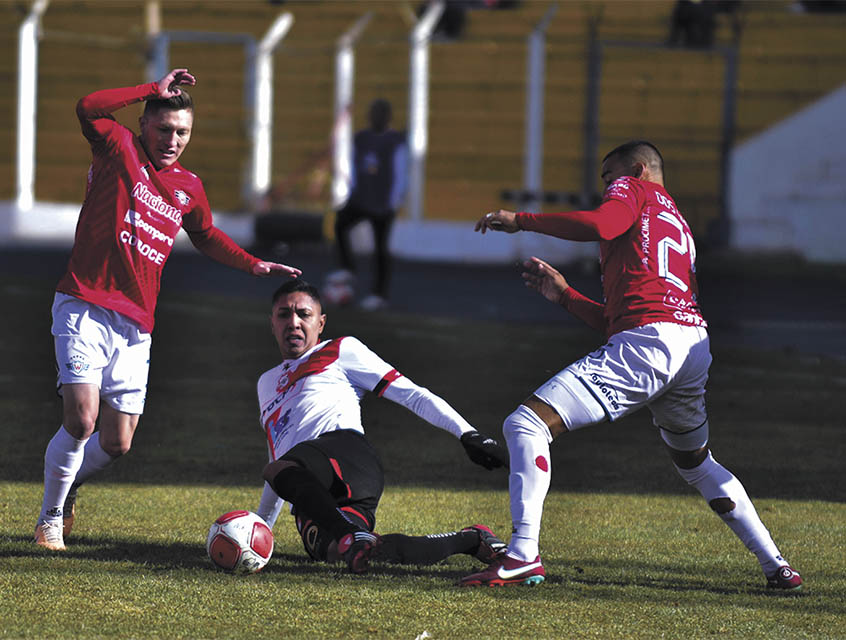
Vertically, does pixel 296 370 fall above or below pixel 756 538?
above

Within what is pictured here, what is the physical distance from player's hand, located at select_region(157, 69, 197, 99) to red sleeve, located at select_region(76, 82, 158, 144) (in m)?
0.09

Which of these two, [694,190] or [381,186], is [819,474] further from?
[694,190]

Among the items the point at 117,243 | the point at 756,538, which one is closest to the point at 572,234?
the point at 756,538

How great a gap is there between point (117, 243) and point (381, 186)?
34.0 ft

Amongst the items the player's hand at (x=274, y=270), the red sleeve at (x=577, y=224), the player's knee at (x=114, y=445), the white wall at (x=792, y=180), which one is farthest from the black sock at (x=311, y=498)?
the white wall at (x=792, y=180)

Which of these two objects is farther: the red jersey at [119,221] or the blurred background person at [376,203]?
the blurred background person at [376,203]

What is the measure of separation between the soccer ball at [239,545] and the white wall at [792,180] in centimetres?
1793

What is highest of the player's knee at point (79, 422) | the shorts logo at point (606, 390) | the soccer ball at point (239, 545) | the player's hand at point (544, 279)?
the player's hand at point (544, 279)

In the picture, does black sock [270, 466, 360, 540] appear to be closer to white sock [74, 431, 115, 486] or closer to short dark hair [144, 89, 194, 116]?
white sock [74, 431, 115, 486]

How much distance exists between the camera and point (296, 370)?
651cm

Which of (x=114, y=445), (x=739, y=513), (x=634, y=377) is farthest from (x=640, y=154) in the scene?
(x=114, y=445)

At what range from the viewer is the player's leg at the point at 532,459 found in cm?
565

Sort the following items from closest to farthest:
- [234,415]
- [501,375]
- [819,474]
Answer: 1. [819,474]
2. [234,415]
3. [501,375]

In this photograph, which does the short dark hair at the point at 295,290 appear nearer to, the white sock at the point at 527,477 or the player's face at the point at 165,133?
the player's face at the point at 165,133
